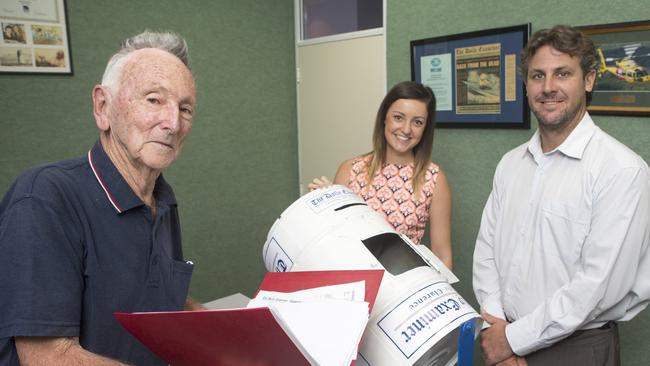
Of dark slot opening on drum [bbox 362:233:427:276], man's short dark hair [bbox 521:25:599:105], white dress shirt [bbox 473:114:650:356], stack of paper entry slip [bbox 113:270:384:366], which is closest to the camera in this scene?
stack of paper entry slip [bbox 113:270:384:366]

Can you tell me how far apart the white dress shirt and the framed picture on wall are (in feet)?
2.41

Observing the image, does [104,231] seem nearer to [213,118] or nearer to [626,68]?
[626,68]

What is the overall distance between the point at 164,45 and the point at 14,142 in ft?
6.19

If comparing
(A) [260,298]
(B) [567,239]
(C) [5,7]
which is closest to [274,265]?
(A) [260,298]

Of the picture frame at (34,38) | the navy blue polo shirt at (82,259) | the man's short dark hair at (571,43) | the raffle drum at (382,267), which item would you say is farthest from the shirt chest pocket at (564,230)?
the picture frame at (34,38)

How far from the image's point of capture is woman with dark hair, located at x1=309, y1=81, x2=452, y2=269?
1.65 metres

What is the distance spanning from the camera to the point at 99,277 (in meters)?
0.76

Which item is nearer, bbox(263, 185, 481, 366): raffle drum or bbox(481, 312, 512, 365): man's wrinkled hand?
bbox(263, 185, 481, 366): raffle drum

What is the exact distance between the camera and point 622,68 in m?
1.72

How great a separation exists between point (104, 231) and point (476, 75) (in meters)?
1.94

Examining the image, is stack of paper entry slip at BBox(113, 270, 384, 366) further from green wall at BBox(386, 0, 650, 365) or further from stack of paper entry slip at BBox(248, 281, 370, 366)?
green wall at BBox(386, 0, 650, 365)

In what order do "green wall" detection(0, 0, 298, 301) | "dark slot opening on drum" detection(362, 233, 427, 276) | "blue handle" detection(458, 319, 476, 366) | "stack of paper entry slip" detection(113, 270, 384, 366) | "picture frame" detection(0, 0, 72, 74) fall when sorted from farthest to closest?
"green wall" detection(0, 0, 298, 301) < "picture frame" detection(0, 0, 72, 74) < "dark slot opening on drum" detection(362, 233, 427, 276) < "blue handle" detection(458, 319, 476, 366) < "stack of paper entry slip" detection(113, 270, 384, 366)

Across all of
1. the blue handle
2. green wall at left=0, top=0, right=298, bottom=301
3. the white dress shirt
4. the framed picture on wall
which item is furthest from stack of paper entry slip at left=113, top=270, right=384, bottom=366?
green wall at left=0, top=0, right=298, bottom=301

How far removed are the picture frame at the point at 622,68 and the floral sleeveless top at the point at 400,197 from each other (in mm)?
764
